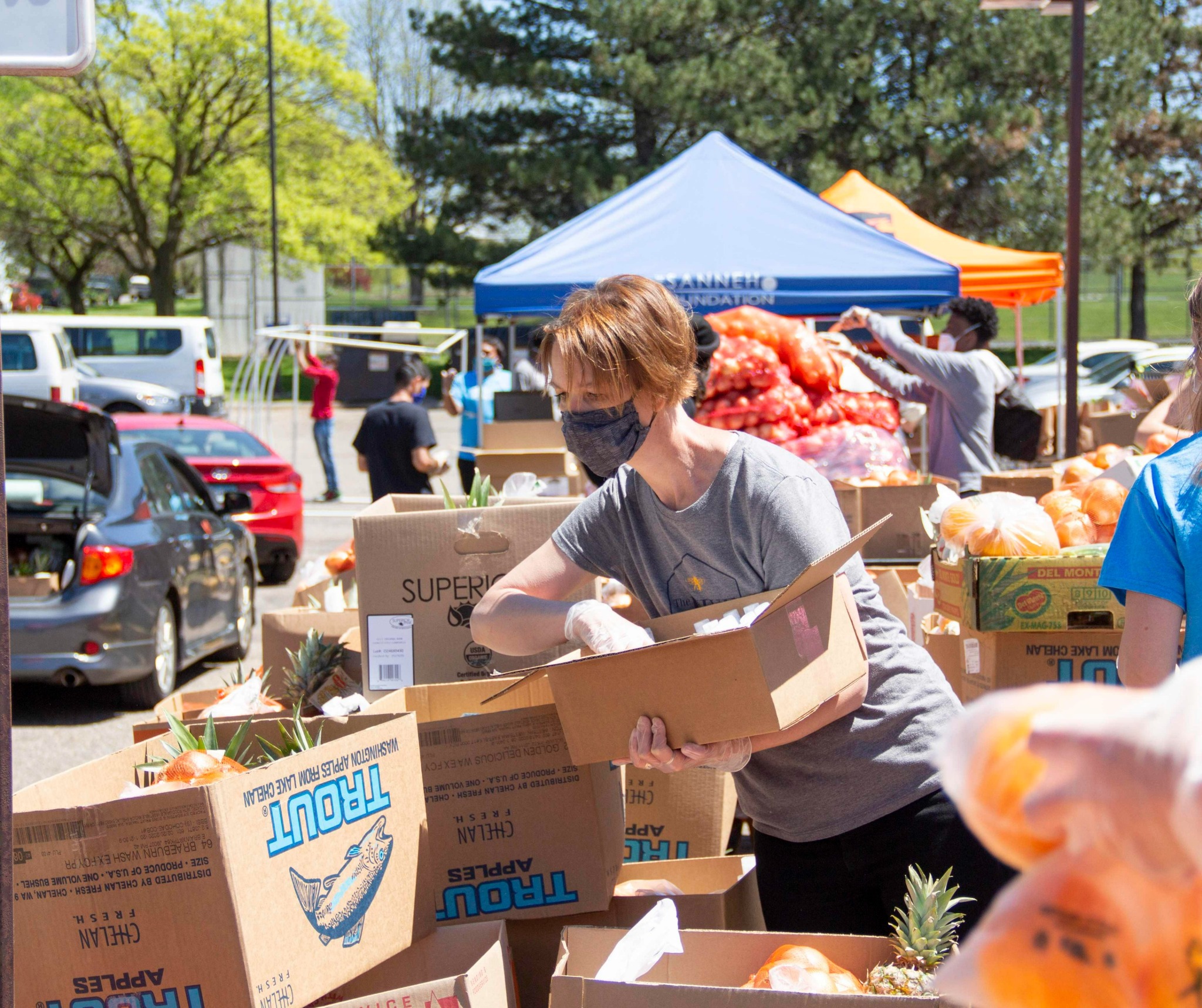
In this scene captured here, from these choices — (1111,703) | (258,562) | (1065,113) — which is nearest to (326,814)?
(1111,703)

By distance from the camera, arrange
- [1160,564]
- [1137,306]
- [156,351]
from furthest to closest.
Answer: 1. [1137,306]
2. [156,351]
3. [1160,564]

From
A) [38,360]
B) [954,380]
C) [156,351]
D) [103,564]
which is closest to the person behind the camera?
[954,380]

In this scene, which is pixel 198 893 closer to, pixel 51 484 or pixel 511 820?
pixel 511 820

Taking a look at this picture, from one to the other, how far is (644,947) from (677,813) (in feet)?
4.49

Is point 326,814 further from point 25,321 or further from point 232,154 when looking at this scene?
Result: point 232,154

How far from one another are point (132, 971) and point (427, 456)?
6316 mm

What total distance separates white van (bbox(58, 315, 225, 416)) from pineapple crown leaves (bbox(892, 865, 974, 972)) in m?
23.1

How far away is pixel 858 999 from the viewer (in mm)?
1674

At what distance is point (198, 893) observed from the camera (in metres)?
1.84

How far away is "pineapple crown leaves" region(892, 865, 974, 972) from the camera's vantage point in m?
1.91

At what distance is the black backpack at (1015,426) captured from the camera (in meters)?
7.10

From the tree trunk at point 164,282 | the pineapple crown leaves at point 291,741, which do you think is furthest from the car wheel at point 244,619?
the tree trunk at point 164,282

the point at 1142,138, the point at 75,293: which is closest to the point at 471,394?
the point at 1142,138

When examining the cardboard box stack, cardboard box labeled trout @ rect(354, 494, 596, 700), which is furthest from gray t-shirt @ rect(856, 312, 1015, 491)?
cardboard box labeled trout @ rect(354, 494, 596, 700)
